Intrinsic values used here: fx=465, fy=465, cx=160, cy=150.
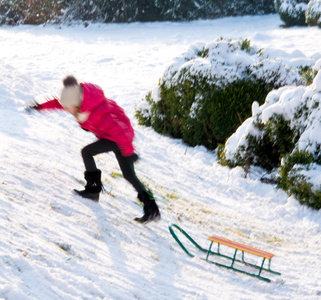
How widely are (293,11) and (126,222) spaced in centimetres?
1645

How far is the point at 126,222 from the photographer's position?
14.8 feet

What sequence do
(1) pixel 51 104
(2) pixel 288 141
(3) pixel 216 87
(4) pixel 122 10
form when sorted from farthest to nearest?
(4) pixel 122 10
(3) pixel 216 87
(2) pixel 288 141
(1) pixel 51 104

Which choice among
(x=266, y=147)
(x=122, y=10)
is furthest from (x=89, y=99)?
(x=122, y=10)

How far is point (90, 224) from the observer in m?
4.14

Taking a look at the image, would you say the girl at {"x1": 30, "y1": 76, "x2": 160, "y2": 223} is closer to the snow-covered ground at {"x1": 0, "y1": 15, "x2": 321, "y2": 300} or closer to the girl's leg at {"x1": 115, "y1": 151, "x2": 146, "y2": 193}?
Answer: the girl's leg at {"x1": 115, "y1": 151, "x2": 146, "y2": 193}

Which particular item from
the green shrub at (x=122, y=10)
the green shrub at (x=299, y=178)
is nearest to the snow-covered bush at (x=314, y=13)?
the green shrub at (x=122, y=10)

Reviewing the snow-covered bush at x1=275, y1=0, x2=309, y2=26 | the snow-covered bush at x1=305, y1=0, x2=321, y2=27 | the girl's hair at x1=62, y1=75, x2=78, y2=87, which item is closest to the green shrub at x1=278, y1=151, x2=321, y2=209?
the girl's hair at x1=62, y1=75, x2=78, y2=87

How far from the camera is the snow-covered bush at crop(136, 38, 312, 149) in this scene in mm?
7832

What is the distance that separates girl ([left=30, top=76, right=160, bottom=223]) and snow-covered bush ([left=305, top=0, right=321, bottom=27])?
14.8 meters

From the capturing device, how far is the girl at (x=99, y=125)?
399 cm

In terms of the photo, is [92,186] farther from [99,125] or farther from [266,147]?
[266,147]

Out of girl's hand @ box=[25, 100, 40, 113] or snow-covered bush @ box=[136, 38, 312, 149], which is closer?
girl's hand @ box=[25, 100, 40, 113]

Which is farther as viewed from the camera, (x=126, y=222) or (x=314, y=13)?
(x=314, y=13)

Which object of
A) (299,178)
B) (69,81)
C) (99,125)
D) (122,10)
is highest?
(122,10)
